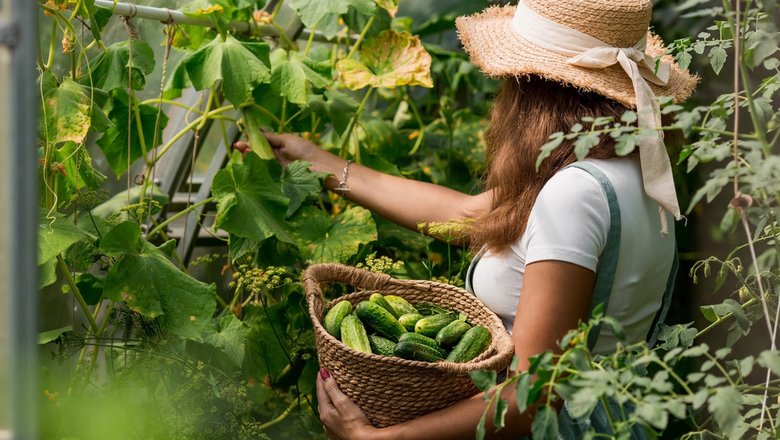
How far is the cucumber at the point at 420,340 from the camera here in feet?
5.32

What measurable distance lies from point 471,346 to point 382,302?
220 mm

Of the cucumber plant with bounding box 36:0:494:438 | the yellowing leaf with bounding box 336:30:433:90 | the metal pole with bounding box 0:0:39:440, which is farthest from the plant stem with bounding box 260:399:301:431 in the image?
the metal pole with bounding box 0:0:39:440

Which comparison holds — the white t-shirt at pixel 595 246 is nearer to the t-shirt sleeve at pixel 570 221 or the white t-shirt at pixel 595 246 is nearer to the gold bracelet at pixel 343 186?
the t-shirt sleeve at pixel 570 221

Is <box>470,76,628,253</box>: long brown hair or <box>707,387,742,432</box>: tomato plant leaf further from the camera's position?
<box>470,76,628,253</box>: long brown hair

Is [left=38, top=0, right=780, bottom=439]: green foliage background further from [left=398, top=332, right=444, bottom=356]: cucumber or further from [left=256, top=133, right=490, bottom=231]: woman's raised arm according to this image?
[left=398, top=332, right=444, bottom=356]: cucumber

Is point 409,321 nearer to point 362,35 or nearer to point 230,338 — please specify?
point 230,338

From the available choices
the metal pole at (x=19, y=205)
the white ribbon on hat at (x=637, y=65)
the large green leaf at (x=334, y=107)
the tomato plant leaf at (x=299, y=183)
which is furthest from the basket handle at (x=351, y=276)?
the metal pole at (x=19, y=205)

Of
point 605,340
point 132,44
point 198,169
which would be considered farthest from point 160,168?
point 605,340

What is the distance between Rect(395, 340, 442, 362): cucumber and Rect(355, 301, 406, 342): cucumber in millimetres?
87

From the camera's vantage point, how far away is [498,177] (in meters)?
1.82

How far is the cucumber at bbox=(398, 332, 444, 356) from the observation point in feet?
5.32

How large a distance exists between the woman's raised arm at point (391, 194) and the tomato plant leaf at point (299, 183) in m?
0.06

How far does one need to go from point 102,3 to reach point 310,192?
0.61m

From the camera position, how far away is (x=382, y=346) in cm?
166
